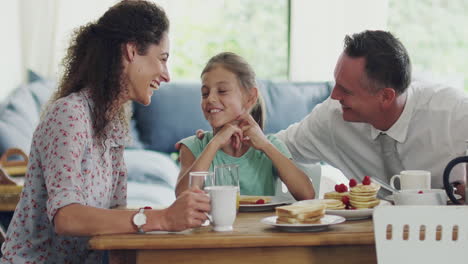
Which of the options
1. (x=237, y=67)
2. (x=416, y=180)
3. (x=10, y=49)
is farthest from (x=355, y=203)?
(x=10, y=49)

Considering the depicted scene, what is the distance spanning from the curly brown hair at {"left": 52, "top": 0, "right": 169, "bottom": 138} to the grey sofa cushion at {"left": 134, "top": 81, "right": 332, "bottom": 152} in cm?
287

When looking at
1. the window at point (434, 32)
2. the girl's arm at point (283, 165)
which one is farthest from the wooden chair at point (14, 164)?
the window at point (434, 32)

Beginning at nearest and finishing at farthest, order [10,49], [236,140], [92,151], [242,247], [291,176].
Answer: [242,247] < [92,151] < [291,176] < [236,140] < [10,49]

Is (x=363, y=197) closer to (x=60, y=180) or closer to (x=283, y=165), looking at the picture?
(x=283, y=165)

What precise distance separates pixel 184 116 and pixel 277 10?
4.35 ft

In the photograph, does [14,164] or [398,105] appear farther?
[14,164]

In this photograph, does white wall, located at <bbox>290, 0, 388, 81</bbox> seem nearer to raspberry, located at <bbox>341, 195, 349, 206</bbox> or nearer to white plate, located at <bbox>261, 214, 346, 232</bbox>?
raspberry, located at <bbox>341, 195, 349, 206</bbox>

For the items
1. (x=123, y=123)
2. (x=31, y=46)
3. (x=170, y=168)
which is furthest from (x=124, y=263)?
(x=31, y=46)

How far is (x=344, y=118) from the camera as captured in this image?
8.13 feet

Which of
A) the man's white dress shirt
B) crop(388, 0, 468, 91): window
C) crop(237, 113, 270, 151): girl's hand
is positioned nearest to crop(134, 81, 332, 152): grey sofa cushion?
crop(388, 0, 468, 91): window

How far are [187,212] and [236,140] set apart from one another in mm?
681

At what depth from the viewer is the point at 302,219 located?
1.64m

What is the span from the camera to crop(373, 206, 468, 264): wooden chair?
1.46 m

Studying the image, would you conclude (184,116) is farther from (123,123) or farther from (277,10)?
(123,123)
